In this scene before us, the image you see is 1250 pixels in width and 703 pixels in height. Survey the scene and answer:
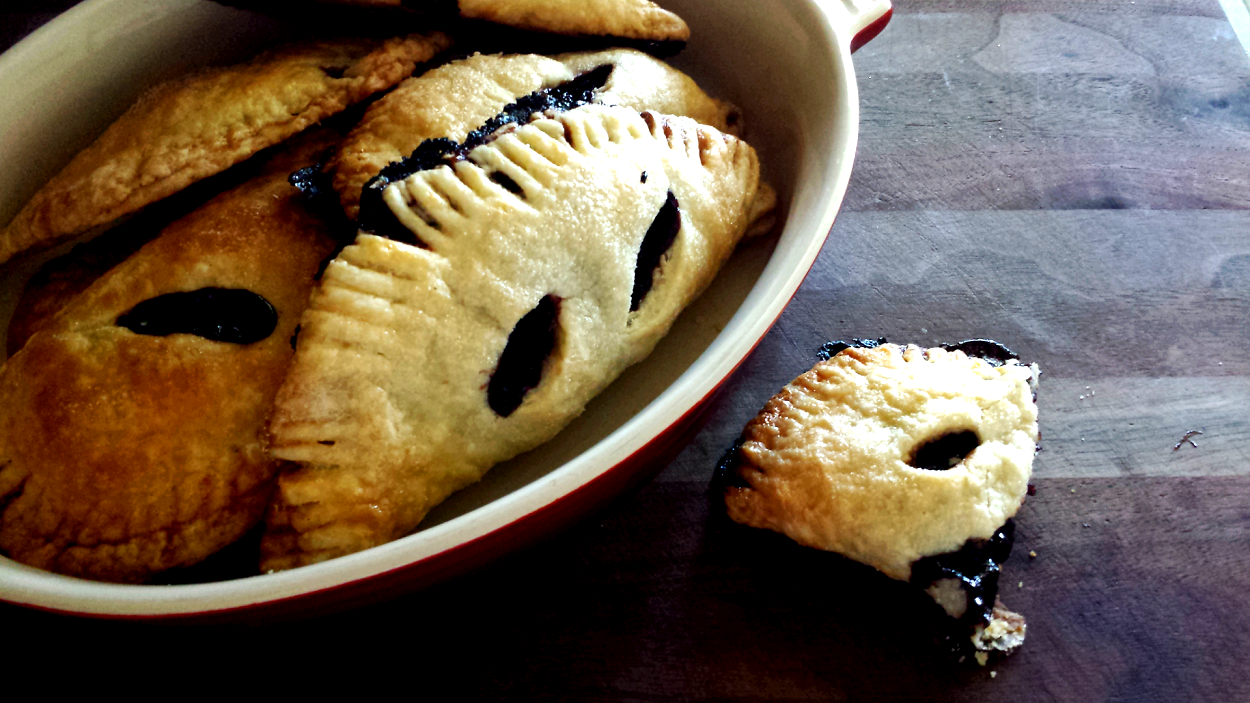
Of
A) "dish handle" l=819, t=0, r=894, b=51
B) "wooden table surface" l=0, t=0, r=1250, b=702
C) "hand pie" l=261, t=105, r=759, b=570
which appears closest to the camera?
"hand pie" l=261, t=105, r=759, b=570

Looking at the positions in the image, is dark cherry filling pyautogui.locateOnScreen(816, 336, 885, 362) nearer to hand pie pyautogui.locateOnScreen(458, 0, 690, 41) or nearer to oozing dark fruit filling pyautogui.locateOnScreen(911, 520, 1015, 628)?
oozing dark fruit filling pyautogui.locateOnScreen(911, 520, 1015, 628)

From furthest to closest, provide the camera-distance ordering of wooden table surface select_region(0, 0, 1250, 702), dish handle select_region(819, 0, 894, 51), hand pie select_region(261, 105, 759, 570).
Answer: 1. dish handle select_region(819, 0, 894, 51)
2. wooden table surface select_region(0, 0, 1250, 702)
3. hand pie select_region(261, 105, 759, 570)

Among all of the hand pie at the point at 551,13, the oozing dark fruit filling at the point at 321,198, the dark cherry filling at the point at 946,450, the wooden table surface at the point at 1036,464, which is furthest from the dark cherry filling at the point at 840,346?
the oozing dark fruit filling at the point at 321,198

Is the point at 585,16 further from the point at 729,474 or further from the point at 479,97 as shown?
the point at 729,474

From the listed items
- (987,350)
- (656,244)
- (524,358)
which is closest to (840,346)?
(987,350)

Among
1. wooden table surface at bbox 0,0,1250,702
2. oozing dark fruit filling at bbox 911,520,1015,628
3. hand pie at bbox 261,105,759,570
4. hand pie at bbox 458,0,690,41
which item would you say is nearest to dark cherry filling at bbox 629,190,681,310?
hand pie at bbox 261,105,759,570

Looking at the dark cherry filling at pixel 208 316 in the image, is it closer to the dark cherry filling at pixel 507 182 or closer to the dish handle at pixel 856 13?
the dark cherry filling at pixel 507 182

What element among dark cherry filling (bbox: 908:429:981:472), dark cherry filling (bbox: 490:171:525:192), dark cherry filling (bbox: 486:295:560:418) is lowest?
dark cherry filling (bbox: 908:429:981:472)
